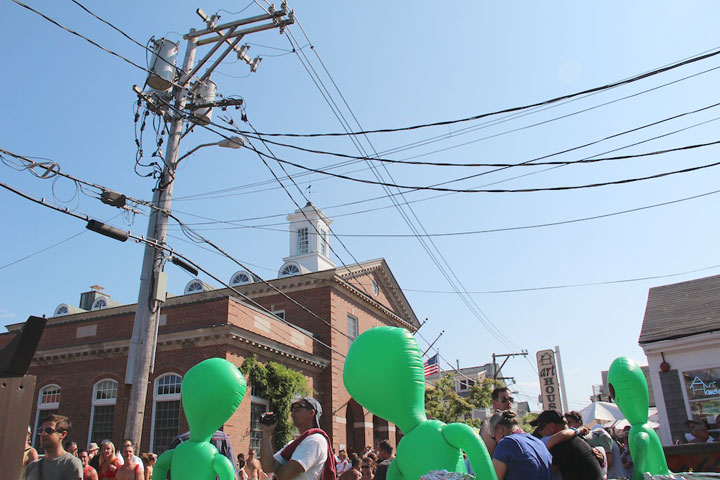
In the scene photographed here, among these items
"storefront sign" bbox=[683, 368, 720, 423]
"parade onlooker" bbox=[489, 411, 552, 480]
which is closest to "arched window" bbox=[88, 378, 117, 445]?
"storefront sign" bbox=[683, 368, 720, 423]

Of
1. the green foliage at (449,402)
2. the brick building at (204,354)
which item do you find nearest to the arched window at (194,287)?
the brick building at (204,354)

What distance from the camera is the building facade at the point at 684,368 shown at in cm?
1166

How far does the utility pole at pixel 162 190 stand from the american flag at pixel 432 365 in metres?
17.7

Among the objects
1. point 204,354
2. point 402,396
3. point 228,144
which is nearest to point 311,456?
point 402,396

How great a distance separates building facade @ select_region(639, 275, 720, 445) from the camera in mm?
11664

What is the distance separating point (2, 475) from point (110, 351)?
60.8 feet

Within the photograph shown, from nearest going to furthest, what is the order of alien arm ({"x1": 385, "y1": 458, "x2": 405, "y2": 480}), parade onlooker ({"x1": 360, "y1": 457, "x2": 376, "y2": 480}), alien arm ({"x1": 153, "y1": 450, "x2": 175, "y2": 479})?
1. alien arm ({"x1": 385, "y1": 458, "x2": 405, "y2": 480})
2. alien arm ({"x1": 153, "y1": 450, "x2": 175, "y2": 479})
3. parade onlooker ({"x1": 360, "y1": 457, "x2": 376, "y2": 480})

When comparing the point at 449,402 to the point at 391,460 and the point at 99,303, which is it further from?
the point at 391,460

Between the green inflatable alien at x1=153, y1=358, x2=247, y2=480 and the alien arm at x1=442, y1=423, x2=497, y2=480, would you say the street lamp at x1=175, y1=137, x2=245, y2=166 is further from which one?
the alien arm at x1=442, y1=423, x2=497, y2=480

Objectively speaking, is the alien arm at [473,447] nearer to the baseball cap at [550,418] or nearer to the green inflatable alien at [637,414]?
the baseball cap at [550,418]

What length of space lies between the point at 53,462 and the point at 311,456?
240 cm

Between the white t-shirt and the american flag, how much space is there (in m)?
22.0

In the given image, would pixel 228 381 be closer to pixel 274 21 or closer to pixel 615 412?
pixel 274 21

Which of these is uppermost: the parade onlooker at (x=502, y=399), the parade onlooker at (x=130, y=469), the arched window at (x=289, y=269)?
the arched window at (x=289, y=269)
